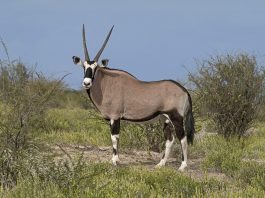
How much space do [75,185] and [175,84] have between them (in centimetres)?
437

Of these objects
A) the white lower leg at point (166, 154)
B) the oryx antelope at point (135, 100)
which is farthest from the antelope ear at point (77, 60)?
the white lower leg at point (166, 154)

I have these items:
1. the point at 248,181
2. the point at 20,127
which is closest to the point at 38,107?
the point at 20,127

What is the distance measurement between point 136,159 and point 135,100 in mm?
1612

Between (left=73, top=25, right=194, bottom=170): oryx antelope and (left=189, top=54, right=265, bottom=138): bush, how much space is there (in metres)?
4.19

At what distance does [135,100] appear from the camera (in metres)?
10.3

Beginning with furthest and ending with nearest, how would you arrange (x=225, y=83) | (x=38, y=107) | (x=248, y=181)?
(x=225, y=83), (x=248, y=181), (x=38, y=107)

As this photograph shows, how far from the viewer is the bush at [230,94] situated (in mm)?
14547

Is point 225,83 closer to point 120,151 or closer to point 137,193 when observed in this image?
point 120,151

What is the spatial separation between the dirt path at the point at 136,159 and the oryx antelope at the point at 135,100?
1.46 feet

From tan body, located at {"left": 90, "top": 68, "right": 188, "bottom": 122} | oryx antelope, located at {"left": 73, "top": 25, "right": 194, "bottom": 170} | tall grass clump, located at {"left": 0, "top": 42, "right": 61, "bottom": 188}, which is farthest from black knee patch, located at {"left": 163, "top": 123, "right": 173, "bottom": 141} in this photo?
tall grass clump, located at {"left": 0, "top": 42, "right": 61, "bottom": 188}

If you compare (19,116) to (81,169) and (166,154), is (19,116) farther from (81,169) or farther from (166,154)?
(166,154)

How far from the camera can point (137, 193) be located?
6594 millimetres

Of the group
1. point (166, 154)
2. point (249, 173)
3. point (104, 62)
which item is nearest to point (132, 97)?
point (104, 62)

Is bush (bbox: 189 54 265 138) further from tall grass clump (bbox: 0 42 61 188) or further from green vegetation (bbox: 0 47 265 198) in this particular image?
tall grass clump (bbox: 0 42 61 188)
